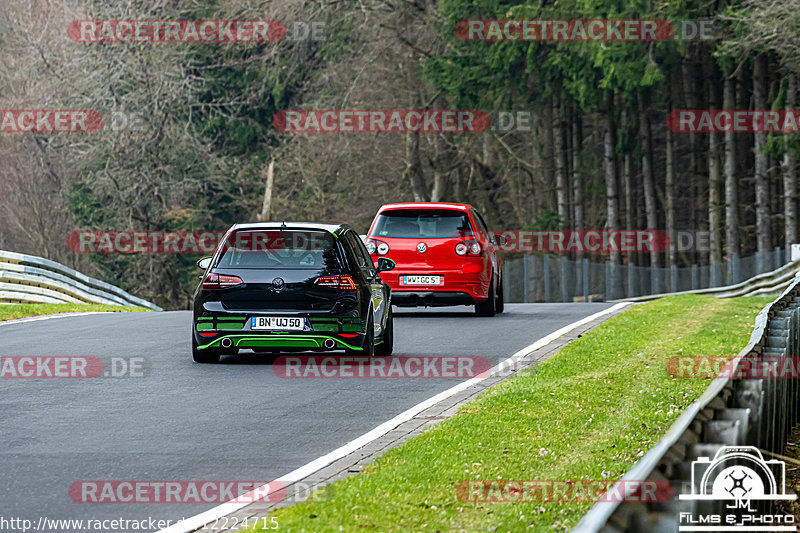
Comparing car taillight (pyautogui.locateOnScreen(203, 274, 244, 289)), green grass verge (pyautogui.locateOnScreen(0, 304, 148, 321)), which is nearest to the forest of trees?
green grass verge (pyautogui.locateOnScreen(0, 304, 148, 321))

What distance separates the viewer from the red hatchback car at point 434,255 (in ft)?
66.8

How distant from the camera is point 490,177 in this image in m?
55.0

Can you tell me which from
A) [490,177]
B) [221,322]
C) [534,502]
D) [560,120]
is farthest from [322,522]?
[490,177]

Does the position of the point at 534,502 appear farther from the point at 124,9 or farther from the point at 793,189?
the point at 124,9

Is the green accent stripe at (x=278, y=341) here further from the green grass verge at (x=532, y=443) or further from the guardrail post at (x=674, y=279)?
the guardrail post at (x=674, y=279)

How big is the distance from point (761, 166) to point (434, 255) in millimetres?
20948

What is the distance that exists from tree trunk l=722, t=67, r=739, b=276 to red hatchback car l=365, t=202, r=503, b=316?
67.6 ft

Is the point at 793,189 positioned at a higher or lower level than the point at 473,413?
higher

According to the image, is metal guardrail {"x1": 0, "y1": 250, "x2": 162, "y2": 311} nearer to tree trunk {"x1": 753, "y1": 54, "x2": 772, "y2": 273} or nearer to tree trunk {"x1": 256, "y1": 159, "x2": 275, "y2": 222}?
tree trunk {"x1": 753, "y1": 54, "x2": 772, "y2": 273}

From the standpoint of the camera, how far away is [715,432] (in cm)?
586

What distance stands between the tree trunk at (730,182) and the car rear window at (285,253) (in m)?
27.0

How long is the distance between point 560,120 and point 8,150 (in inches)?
1039

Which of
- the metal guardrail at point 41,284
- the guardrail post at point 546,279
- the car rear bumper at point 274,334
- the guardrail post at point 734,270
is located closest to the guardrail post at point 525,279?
the guardrail post at point 546,279

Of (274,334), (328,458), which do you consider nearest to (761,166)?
(274,334)
